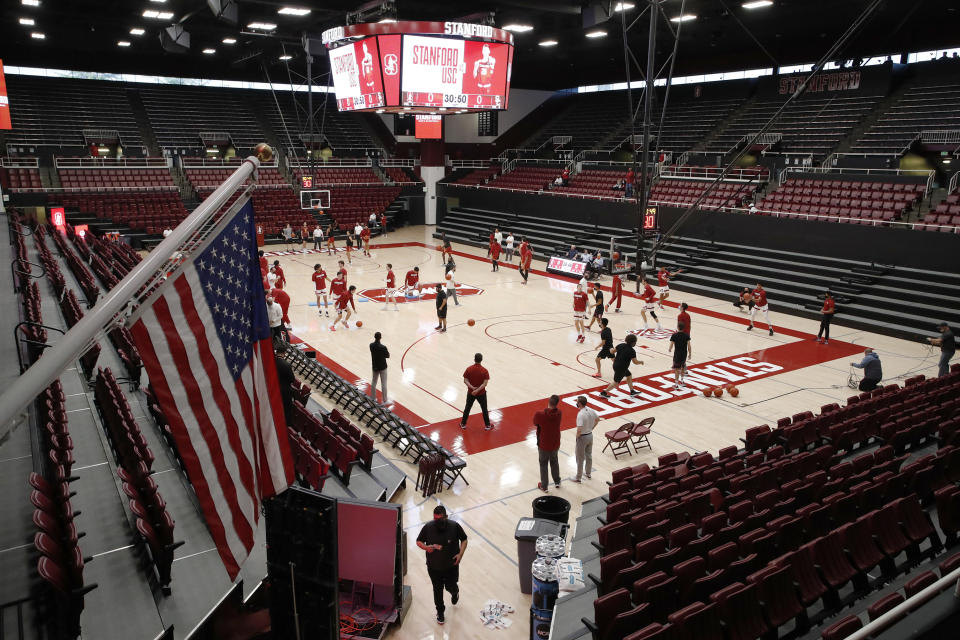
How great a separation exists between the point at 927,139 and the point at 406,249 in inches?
887

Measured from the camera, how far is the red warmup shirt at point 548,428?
9.33m

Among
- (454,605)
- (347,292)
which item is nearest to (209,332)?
(454,605)

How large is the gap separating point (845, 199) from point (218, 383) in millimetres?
24940

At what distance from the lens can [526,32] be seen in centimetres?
3050

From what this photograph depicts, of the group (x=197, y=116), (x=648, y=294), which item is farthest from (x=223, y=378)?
(x=197, y=116)

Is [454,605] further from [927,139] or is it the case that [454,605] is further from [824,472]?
[927,139]

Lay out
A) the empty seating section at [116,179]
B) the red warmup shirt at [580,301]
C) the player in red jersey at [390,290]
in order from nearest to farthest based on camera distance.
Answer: the red warmup shirt at [580,301] < the player in red jersey at [390,290] < the empty seating section at [116,179]

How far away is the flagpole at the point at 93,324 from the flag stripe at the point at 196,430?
0.41 metres

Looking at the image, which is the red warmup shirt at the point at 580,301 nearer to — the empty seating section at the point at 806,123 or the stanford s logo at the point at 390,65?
the stanford s logo at the point at 390,65

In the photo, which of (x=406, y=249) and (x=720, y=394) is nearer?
(x=720, y=394)

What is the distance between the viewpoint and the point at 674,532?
260 inches

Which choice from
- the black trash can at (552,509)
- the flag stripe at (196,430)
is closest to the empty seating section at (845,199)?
the black trash can at (552,509)

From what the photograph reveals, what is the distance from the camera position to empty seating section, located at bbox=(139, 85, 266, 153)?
130 ft

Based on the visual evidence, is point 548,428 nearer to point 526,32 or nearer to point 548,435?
point 548,435
